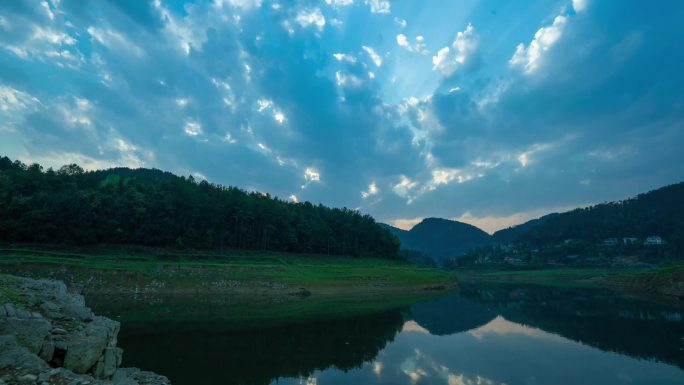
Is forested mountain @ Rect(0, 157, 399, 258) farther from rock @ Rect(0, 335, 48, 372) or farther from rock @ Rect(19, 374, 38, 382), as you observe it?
rock @ Rect(19, 374, 38, 382)

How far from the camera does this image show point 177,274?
53.1 meters

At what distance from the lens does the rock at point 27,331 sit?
923 centimetres

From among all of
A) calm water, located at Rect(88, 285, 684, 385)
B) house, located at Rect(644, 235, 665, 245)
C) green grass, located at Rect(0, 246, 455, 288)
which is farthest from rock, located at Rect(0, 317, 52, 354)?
house, located at Rect(644, 235, 665, 245)

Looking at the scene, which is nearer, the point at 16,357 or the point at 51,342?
the point at 16,357

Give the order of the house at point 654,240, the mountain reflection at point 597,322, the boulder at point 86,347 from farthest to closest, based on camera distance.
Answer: the house at point 654,240
the mountain reflection at point 597,322
the boulder at point 86,347

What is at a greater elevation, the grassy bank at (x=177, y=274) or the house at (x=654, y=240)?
the house at (x=654, y=240)

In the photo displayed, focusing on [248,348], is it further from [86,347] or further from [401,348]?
[86,347]

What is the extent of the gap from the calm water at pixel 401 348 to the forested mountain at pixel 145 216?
40.1 meters

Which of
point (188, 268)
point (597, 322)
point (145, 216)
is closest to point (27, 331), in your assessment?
point (597, 322)

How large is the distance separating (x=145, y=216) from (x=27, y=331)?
249 feet

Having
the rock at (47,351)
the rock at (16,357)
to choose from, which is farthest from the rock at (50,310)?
the rock at (16,357)

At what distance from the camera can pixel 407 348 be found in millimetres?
25172

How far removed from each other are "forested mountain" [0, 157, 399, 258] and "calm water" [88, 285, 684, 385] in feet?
132

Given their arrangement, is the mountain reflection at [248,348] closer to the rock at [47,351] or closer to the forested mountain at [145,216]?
the rock at [47,351]
